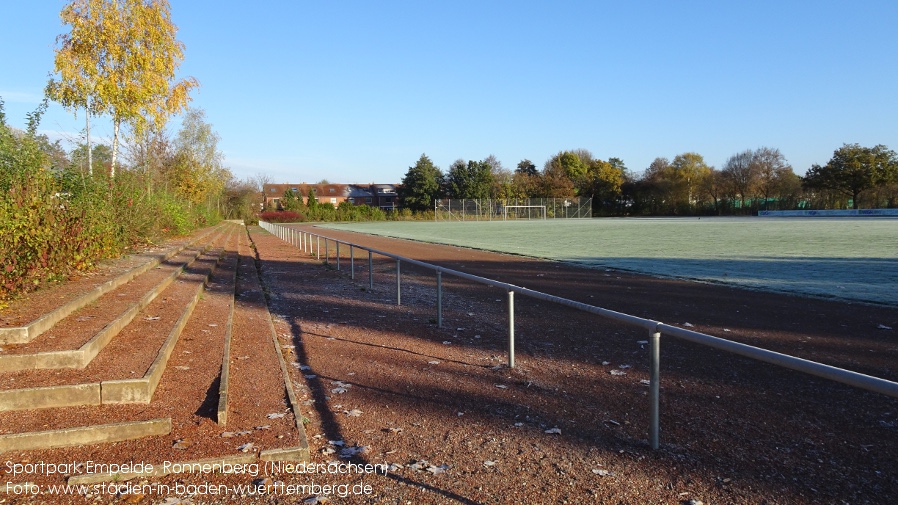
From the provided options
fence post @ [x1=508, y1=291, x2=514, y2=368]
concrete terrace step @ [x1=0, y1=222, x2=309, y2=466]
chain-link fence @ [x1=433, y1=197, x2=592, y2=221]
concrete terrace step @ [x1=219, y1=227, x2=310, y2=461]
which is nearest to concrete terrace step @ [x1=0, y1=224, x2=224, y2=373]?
concrete terrace step @ [x1=0, y1=222, x2=309, y2=466]

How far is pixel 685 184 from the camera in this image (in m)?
83.1

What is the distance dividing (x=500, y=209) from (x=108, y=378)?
3040 inches

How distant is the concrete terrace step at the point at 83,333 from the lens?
4.76 meters

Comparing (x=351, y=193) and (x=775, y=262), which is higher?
(x=351, y=193)

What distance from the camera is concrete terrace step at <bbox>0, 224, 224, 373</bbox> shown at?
15.6 ft

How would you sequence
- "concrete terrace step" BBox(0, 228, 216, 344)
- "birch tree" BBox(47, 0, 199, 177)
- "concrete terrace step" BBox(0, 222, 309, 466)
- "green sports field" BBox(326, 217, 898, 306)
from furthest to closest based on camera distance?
"birch tree" BBox(47, 0, 199, 177) < "green sports field" BBox(326, 217, 898, 306) < "concrete terrace step" BBox(0, 228, 216, 344) < "concrete terrace step" BBox(0, 222, 309, 466)

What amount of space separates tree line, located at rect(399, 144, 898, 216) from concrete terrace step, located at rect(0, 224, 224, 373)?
79.4 metres

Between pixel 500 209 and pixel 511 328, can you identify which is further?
pixel 500 209

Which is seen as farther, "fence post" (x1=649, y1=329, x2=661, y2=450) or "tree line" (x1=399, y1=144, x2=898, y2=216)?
"tree line" (x1=399, y1=144, x2=898, y2=216)

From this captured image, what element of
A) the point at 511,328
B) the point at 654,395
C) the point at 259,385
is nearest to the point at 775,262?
the point at 511,328

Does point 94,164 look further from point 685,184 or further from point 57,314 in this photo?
point 685,184

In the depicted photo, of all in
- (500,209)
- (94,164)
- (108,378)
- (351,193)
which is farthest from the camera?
(351,193)

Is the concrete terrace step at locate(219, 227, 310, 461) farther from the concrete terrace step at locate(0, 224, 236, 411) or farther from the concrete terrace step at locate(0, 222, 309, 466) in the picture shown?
the concrete terrace step at locate(0, 224, 236, 411)

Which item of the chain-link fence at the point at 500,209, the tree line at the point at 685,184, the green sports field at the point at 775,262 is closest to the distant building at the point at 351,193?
the tree line at the point at 685,184
